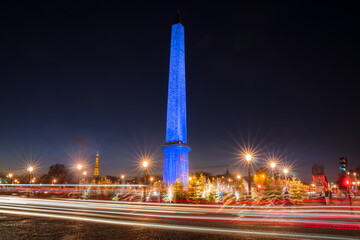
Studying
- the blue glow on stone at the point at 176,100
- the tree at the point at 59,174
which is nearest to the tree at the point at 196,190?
the blue glow on stone at the point at 176,100

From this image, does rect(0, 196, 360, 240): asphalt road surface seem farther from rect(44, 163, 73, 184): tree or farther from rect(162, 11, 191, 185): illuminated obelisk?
rect(44, 163, 73, 184): tree

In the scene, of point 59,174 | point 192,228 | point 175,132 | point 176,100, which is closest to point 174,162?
point 175,132

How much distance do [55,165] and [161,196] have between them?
70.1 m

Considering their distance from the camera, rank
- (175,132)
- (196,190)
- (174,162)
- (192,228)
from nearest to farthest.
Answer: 1. (192,228)
2. (196,190)
3. (174,162)
4. (175,132)

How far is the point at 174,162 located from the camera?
1309 inches

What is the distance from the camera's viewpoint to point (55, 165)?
8331 centimetres

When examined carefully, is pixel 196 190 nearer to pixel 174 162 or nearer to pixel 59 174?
pixel 174 162

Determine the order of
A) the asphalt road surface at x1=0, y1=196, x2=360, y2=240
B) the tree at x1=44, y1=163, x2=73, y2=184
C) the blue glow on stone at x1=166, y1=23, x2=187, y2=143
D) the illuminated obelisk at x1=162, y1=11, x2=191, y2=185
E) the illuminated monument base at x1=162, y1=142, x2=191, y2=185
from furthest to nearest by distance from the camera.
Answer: the tree at x1=44, y1=163, x2=73, y2=184 < the blue glow on stone at x1=166, y1=23, x2=187, y2=143 < the illuminated obelisk at x1=162, y1=11, x2=191, y2=185 < the illuminated monument base at x1=162, y1=142, x2=191, y2=185 < the asphalt road surface at x1=0, y1=196, x2=360, y2=240

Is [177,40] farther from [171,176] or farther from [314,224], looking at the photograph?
[314,224]

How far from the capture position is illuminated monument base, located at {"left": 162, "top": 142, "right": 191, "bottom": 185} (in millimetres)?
32656

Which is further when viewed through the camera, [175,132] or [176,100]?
[176,100]

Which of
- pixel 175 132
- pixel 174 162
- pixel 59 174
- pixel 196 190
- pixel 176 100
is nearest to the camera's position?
pixel 196 190

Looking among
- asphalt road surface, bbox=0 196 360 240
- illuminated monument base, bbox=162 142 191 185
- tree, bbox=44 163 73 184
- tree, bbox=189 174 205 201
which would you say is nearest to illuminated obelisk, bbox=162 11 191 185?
illuminated monument base, bbox=162 142 191 185

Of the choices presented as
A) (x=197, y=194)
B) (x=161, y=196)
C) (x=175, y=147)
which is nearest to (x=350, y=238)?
(x=197, y=194)
